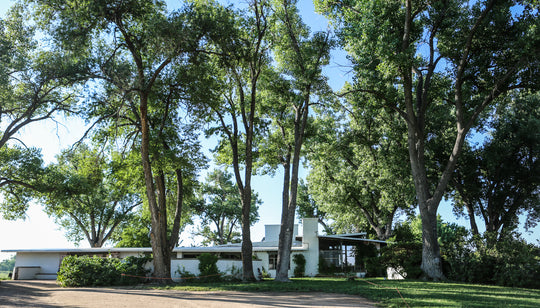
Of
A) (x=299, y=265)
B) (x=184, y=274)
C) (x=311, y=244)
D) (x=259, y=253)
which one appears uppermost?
(x=311, y=244)

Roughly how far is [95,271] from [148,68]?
10.3 m

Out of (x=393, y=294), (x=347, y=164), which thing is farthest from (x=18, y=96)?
(x=347, y=164)

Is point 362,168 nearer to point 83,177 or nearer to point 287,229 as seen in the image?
point 287,229

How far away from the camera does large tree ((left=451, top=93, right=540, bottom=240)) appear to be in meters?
24.8

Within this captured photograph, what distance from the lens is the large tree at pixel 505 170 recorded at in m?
24.8

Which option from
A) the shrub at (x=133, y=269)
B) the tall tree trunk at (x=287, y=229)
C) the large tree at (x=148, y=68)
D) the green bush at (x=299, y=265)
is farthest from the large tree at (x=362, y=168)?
the shrub at (x=133, y=269)

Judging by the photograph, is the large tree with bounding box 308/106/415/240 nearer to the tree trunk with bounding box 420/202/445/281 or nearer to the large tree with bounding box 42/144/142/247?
the tree trunk with bounding box 420/202/445/281

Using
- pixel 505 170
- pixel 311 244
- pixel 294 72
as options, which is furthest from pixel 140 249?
pixel 505 170

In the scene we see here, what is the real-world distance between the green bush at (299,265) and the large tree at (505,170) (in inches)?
467

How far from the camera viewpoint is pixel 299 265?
2884 centimetres

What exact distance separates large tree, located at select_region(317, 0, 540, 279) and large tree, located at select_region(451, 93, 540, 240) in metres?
6.07

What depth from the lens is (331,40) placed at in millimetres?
21078

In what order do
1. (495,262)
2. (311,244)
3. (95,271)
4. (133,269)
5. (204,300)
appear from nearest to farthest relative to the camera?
(204,300) < (495,262) < (95,271) < (133,269) < (311,244)

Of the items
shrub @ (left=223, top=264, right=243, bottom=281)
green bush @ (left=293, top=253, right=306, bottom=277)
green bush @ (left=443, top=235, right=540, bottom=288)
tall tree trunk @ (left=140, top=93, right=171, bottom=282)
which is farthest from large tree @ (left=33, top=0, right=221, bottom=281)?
green bush @ (left=443, top=235, right=540, bottom=288)
